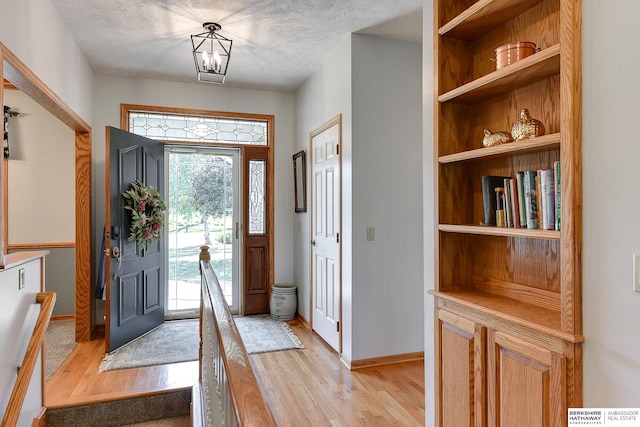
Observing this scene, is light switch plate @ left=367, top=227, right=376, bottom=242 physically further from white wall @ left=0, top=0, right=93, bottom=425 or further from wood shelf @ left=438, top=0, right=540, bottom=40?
white wall @ left=0, top=0, right=93, bottom=425

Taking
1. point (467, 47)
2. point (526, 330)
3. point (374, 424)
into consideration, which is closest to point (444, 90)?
point (467, 47)

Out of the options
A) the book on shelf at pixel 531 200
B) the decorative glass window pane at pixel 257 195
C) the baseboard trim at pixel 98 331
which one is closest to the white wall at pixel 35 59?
the baseboard trim at pixel 98 331

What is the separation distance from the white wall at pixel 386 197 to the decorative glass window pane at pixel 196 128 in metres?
1.90

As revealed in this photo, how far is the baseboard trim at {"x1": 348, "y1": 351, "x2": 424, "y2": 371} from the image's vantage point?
126 inches

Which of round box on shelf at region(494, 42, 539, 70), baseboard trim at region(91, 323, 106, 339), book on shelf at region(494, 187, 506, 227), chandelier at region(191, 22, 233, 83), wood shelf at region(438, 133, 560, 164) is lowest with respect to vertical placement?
baseboard trim at region(91, 323, 106, 339)

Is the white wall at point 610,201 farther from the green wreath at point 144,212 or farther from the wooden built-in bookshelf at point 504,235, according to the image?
the green wreath at point 144,212

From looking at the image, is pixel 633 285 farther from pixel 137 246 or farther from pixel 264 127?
pixel 264 127

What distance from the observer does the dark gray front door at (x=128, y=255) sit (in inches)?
137

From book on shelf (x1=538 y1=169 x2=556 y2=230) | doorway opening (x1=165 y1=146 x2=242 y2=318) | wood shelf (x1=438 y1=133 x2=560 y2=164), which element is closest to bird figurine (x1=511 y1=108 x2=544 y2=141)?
wood shelf (x1=438 y1=133 x2=560 y2=164)

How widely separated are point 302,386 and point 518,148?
2255mm

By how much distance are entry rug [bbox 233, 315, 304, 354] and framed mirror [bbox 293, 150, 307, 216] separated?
1.32 m

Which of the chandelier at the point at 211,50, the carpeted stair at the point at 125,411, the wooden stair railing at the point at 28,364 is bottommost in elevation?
the carpeted stair at the point at 125,411

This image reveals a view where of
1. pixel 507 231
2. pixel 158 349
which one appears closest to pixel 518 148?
pixel 507 231

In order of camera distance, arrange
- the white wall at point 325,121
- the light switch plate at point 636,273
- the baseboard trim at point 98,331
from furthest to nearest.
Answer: the baseboard trim at point 98,331
the white wall at point 325,121
the light switch plate at point 636,273
